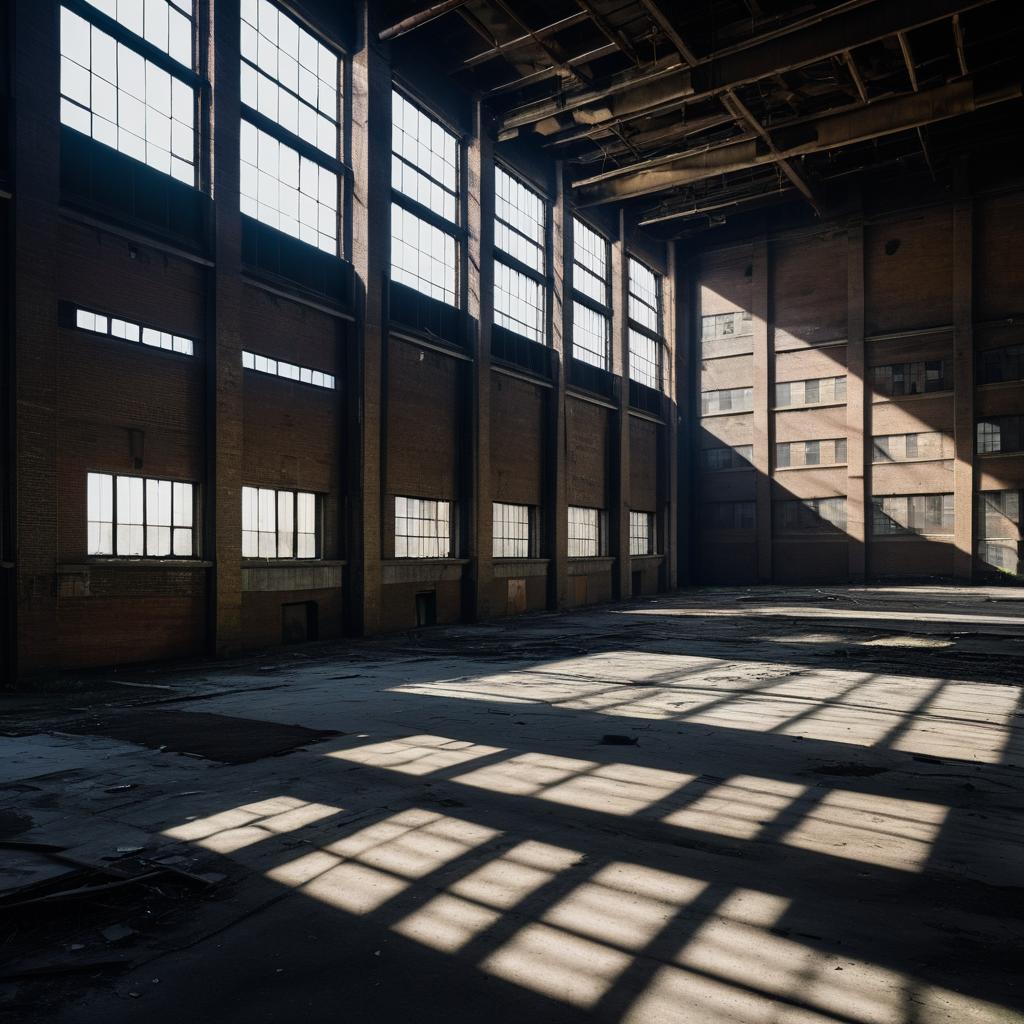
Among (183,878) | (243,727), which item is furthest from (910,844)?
(243,727)

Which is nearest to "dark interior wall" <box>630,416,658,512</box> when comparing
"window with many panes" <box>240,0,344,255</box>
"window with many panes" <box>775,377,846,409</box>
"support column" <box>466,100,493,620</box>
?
"window with many panes" <box>775,377,846,409</box>

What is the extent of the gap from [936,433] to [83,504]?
30937 millimetres

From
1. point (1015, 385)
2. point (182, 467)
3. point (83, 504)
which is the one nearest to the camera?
point (83, 504)

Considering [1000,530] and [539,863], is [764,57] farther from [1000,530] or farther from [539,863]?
[539,863]

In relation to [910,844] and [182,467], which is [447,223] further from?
[910,844]

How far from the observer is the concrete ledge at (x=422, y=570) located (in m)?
20.9

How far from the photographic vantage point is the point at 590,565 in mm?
30672

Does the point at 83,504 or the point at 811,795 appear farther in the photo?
the point at 83,504

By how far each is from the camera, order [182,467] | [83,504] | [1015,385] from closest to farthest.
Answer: [83,504] → [182,467] → [1015,385]

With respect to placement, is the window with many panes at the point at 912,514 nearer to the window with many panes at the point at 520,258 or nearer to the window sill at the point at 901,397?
the window sill at the point at 901,397

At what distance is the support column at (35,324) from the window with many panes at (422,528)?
30.1ft

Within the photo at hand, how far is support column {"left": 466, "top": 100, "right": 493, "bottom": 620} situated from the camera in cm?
2403

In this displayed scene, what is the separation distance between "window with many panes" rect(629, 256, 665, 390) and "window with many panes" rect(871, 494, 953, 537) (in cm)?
1057

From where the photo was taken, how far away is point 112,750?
8.23 metres
